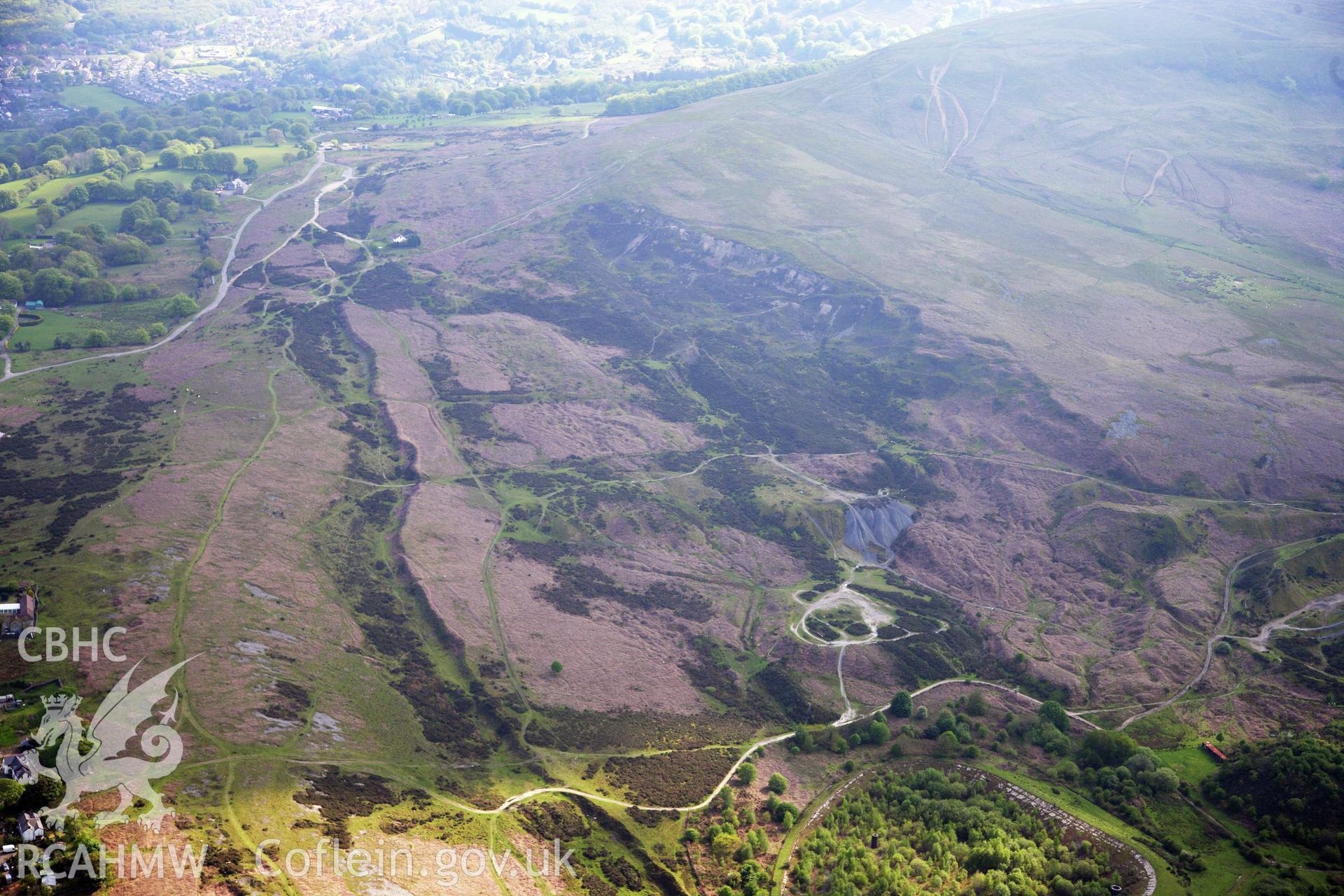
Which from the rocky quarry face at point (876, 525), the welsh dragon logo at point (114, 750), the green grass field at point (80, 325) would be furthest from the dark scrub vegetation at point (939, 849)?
the green grass field at point (80, 325)

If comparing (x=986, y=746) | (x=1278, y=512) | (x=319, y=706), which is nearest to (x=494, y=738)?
(x=319, y=706)

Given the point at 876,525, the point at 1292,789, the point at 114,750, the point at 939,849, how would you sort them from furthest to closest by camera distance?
1. the point at 876,525
2. the point at 1292,789
3. the point at 939,849
4. the point at 114,750

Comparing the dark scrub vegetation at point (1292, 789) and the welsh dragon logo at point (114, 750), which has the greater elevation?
the welsh dragon logo at point (114, 750)

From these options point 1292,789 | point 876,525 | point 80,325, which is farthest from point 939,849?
point 80,325

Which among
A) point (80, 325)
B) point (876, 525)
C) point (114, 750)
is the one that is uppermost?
point (80, 325)

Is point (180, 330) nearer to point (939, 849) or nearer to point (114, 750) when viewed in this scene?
point (114, 750)

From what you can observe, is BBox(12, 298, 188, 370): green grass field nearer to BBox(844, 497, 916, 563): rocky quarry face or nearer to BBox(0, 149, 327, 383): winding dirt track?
BBox(0, 149, 327, 383): winding dirt track

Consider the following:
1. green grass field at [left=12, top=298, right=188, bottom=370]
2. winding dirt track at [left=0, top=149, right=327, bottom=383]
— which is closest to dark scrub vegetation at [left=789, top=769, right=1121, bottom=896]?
winding dirt track at [left=0, top=149, right=327, bottom=383]

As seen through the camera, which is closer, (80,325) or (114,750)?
(114,750)

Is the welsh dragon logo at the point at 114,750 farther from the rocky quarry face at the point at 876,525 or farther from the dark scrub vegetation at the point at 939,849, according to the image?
the rocky quarry face at the point at 876,525

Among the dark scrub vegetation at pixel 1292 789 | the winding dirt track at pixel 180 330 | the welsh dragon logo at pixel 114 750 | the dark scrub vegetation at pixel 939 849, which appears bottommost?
the dark scrub vegetation at pixel 939 849
